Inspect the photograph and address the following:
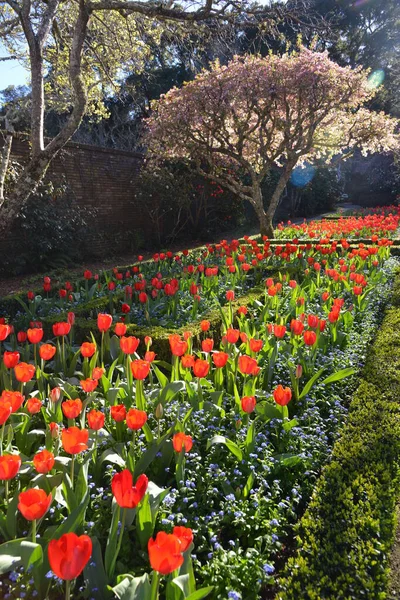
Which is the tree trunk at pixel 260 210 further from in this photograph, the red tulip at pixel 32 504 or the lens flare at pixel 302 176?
the lens flare at pixel 302 176

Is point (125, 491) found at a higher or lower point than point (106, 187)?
lower

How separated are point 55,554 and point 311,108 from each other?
12270 mm

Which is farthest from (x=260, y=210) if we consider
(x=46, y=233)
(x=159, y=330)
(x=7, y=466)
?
(x=7, y=466)

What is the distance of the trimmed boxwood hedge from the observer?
1562 mm

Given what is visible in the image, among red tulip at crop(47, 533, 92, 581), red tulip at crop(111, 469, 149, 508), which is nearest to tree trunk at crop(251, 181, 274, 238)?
red tulip at crop(111, 469, 149, 508)

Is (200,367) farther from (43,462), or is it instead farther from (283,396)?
(43,462)

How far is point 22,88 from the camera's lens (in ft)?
102

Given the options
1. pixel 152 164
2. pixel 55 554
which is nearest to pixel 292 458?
pixel 55 554

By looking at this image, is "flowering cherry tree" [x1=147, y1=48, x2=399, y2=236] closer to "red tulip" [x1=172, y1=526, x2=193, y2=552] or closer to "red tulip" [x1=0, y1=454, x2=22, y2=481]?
"red tulip" [x1=0, y1=454, x2=22, y2=481]

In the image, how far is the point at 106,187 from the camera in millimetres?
12320

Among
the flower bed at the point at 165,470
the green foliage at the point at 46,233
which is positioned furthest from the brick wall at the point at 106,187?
the flower bed at the point at 165,470

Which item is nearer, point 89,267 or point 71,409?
point 71,409

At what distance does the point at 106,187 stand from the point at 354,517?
1159 centimetres

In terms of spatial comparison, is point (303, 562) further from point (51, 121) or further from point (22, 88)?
point (22, 88)
